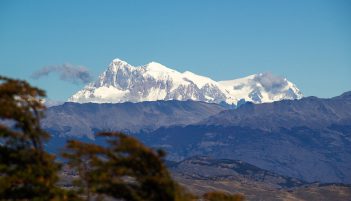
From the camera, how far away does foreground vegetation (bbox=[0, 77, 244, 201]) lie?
46.7m

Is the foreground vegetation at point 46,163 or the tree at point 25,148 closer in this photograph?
the foreground vegetation at point 46,163

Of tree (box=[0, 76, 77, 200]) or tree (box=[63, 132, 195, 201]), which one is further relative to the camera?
tree (box=[0, 76, 77, 200])

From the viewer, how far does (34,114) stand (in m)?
50.5

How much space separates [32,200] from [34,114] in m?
6.06

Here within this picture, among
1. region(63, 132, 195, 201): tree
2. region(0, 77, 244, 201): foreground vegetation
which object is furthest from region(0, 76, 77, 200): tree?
region(63, 132, 195, 201): tree

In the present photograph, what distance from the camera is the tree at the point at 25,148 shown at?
48.8 meters

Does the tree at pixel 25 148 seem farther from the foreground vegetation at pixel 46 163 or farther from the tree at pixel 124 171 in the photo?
the tree at pixel 124 171

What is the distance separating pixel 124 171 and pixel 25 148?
7.92 m

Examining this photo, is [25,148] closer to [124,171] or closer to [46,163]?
[46,163]

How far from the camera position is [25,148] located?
166ft

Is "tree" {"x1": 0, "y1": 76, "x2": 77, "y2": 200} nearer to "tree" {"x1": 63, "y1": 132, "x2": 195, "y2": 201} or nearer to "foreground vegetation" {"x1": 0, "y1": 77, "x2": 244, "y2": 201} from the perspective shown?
"foreground vegetation" {"x1": 0, "y1": 77, "x2": 244, "y2": 201}

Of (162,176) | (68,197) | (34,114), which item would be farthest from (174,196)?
(34,114)

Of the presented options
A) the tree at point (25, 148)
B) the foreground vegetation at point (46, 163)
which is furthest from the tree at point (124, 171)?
the tree at point (25, 148)

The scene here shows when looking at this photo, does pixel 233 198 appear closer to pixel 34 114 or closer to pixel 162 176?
pixel 162 176
